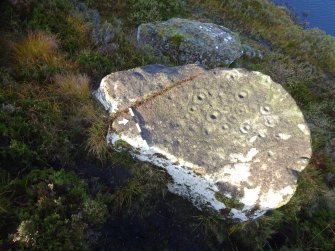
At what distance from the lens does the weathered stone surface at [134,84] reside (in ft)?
16.1

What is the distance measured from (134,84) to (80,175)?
5.22 ft

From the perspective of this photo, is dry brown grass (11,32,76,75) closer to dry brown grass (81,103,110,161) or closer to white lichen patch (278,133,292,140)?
dry brown grass (81,103,110,161)

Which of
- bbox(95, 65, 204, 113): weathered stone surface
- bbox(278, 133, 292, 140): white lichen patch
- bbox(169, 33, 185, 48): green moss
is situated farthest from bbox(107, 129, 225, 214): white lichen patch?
bbox(169, 33, 185, 48): green moss

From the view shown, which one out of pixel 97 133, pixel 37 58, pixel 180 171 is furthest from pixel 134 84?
pixel 37 58

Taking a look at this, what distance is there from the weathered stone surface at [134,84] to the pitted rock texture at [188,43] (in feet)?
9.29

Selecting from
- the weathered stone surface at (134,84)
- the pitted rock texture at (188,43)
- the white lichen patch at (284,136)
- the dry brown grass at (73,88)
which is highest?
the weathered stone surface at (134,84)

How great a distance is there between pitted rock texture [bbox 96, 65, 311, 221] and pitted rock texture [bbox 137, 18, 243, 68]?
10.4 ft

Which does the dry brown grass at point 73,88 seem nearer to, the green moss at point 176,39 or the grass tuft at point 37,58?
the grass tuft at point 37,58

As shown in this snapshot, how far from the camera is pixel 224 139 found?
188 inches

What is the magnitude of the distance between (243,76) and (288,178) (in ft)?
5.89

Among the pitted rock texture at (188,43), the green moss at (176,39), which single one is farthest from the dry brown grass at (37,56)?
the green moss at (176,39)

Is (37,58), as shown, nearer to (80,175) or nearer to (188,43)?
(80,175)

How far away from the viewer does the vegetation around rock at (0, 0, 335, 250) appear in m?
4.05

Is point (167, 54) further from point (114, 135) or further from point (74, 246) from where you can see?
point (74, 246)
